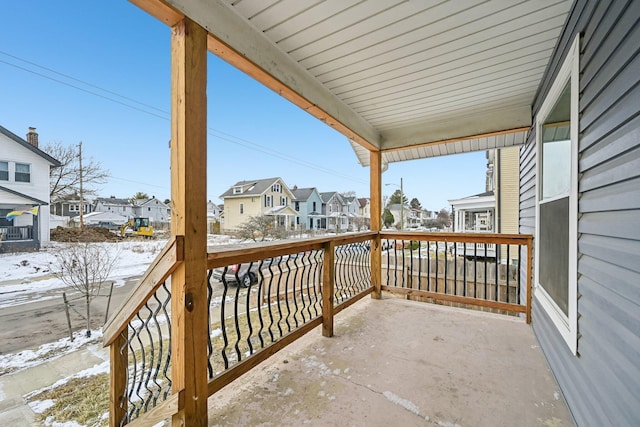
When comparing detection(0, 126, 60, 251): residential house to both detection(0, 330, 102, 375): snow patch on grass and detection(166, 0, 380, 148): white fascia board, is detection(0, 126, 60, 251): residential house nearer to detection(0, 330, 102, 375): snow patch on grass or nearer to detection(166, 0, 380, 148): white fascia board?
detection(0, 330, 102, 375): snow patch on grass

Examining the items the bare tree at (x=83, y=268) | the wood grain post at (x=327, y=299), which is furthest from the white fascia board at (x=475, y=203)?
the bare tree at (x=83, y=268)

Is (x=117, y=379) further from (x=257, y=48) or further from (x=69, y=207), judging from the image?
(x=69, y=207)

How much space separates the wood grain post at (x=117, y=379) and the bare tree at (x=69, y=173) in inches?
224

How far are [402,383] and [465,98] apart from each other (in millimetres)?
2714

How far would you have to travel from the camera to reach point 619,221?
3.32 ft

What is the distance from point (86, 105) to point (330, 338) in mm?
6732

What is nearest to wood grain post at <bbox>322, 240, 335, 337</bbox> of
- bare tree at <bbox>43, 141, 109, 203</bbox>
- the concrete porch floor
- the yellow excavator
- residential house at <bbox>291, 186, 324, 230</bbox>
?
the concrete porch floor

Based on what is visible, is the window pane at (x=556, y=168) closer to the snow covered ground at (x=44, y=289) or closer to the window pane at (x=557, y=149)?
the window pane at (x=557, y=149)

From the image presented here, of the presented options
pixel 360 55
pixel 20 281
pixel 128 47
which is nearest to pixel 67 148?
pixel 128 47

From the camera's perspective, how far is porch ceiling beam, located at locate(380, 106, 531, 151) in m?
2.99

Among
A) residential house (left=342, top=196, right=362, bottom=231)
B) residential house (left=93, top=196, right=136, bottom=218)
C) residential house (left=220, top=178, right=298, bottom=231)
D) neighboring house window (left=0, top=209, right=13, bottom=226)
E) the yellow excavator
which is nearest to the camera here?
neighboring house window (left=0, top=209, right=13, bottom=226)

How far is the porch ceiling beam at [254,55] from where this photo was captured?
1.28 metres

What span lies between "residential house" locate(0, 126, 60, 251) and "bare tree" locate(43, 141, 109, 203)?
1.00 ft

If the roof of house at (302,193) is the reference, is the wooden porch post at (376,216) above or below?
below
